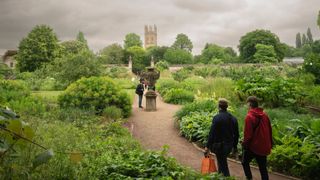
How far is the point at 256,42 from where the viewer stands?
68.9m

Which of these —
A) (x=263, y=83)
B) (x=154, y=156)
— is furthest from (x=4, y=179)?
(x=263, y=83)

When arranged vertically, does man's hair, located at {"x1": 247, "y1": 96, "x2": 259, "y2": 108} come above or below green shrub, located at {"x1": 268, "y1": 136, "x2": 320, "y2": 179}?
above

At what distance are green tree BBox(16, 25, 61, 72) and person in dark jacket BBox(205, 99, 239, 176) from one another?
46.2 meters

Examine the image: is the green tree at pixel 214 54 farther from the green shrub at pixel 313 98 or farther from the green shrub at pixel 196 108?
the green shrub at pixel 196 108

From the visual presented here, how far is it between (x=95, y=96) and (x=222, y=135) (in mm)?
8942

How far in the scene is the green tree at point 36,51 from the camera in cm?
4962

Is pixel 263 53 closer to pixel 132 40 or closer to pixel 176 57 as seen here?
pixel 176 57

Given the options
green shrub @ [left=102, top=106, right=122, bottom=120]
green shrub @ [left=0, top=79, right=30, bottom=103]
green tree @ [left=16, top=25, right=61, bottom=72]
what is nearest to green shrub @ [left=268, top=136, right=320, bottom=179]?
green shrub @ [left=102, top=106, right=122, bottom=120]

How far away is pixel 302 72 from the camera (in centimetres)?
2358

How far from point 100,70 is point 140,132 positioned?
1546 centimetres

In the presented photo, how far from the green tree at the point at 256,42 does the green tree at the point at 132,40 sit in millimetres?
34202

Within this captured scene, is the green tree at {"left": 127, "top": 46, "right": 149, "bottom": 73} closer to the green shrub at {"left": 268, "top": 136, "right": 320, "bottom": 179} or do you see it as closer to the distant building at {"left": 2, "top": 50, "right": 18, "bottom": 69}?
the distant building at {"left": 2, "top": 50, "right": 18, "bottom": 69}

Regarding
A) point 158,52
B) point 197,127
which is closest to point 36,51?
point 158,52

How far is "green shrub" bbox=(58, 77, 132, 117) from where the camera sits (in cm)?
1427
